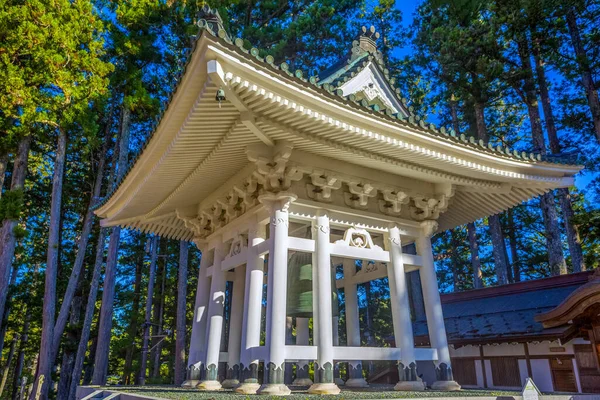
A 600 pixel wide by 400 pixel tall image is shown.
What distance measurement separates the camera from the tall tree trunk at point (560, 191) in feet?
44.2

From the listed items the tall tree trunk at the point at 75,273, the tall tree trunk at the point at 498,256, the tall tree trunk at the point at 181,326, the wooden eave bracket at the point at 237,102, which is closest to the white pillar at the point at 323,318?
the wooden eave bracket at the point at 237,102

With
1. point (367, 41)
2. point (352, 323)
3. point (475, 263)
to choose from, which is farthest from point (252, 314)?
point (475, 263)

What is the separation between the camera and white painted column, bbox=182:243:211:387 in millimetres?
7578

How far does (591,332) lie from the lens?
6.75 metres

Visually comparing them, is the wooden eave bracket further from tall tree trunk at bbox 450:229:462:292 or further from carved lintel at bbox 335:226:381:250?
tall tree trunk at bbox 450:229:462:292

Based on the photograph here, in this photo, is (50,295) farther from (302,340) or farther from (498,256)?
(498,256)

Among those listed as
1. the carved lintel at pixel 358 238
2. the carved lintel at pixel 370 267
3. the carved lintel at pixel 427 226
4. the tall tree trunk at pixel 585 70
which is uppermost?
the tall tree trunk at pixel 585 70

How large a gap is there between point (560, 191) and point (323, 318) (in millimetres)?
12760

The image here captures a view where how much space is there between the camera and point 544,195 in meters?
14.0

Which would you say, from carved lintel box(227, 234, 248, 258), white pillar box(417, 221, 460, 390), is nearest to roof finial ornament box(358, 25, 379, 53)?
white pillar box(417, 221, 460, 390)

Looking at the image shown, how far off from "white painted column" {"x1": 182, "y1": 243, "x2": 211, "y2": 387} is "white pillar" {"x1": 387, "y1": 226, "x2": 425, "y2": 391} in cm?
370

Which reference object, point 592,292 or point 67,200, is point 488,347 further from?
point 67,200

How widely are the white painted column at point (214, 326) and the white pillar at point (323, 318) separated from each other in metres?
2.21

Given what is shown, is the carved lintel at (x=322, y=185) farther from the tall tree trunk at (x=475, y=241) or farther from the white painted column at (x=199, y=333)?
the tall tree trunk at (x=475, y=241)
